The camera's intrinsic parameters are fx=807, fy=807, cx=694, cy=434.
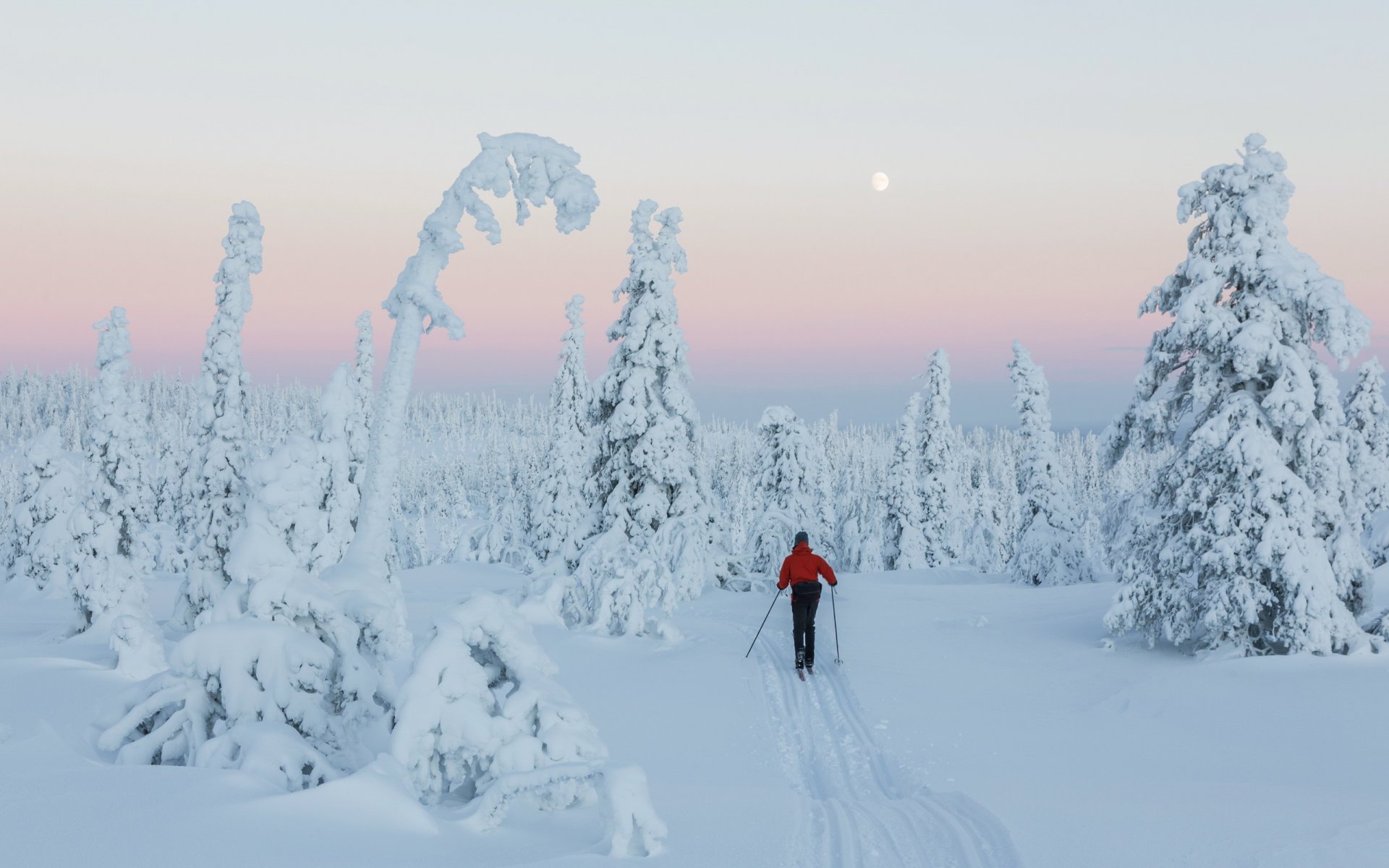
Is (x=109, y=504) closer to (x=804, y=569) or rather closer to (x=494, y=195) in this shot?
(x=804, y=569)

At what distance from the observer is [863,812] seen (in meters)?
6.77

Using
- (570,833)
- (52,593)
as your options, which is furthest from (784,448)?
(52,593)

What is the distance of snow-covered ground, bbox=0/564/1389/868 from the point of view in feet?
15.4

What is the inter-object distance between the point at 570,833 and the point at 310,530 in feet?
15.9

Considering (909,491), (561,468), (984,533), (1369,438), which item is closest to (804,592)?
(561,468)

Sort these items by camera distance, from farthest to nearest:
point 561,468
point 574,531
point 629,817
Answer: point 561,468
point 574,531
point 629,817

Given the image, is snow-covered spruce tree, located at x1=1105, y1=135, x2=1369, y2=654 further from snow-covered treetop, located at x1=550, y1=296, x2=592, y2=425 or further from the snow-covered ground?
snow-covered treetop, located at x1=550, y1=296, x2=592, y2=425

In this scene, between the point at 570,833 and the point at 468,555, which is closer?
the point at 570,833

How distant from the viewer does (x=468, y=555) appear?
62.5 meters

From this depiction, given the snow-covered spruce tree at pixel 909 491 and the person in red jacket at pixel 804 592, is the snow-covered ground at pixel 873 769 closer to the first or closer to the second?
the person in red jacket at pixel 804 592

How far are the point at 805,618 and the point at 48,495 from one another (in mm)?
34097

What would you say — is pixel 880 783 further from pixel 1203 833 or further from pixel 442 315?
pixel 442 315

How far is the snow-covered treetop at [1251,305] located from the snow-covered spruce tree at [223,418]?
23036mm

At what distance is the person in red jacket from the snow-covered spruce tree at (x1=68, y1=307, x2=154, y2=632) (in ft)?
73.1
